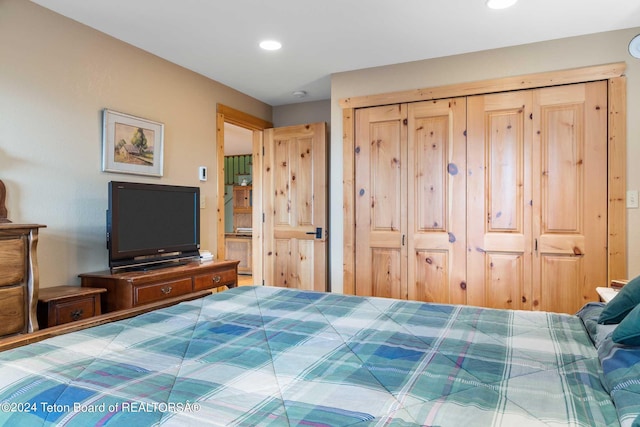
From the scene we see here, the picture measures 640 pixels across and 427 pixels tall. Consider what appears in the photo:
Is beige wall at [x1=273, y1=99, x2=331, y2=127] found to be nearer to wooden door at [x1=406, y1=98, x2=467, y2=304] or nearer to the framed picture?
wooden door at [x1=406, y1=98, x2=467, y2=304]

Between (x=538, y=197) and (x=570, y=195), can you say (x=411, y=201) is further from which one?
(x=570, y=195)

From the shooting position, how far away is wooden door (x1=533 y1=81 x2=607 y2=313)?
2895mm

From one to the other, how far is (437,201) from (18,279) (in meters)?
2.97

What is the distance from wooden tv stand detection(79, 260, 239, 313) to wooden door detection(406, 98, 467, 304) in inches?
70.5

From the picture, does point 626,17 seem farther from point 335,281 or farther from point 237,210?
point 237,210

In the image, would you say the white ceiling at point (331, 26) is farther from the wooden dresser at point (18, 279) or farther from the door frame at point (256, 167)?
the wooden dresser at point (18, 279)

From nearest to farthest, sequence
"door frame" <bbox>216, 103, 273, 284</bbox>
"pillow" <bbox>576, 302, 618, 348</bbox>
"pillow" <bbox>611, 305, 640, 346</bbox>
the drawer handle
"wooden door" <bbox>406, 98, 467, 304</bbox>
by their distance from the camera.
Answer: "pillow" <bbox>611, 305, 640, 346</bbox>
"pillow" <bbox>576, 302, 618, 348</bbox>
the drawer handle
"wooden door" <bbox>406, 98, 467, 304</bbox>
"door frame" <bbox>216, 103, 273, 284</bbox>

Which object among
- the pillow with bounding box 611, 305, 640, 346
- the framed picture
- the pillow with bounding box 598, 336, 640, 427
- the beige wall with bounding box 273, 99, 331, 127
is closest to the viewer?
the pillow with bounding box 598, 336, 640, 427

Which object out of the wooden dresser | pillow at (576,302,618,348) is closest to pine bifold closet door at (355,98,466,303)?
pillow at (576,302,618,348)

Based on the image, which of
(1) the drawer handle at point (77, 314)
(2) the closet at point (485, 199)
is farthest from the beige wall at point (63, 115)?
(2) the closet at point (485, 199)

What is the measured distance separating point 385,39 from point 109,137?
7.28ft

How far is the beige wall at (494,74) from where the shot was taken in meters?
2.80

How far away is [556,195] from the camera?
9.89ft

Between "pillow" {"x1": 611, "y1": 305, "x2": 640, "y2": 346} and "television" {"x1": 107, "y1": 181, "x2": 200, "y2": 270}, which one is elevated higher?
"television" {"x1": 107, "y1": 181, "x2": 200, "y2": 270}
